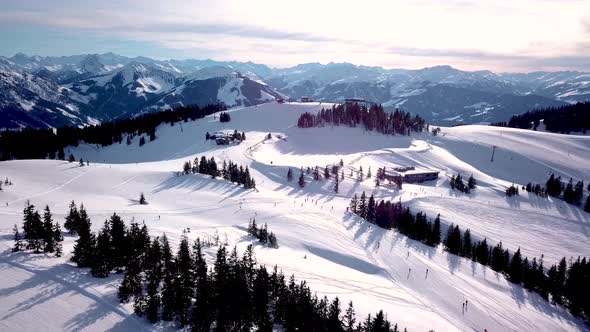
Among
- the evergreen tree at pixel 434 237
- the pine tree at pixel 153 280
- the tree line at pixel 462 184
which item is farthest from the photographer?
the tree line at pixel 462 184

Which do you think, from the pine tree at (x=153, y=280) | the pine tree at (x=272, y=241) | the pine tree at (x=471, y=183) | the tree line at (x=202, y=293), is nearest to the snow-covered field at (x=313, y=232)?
the pine tree at (x=153, y=280)

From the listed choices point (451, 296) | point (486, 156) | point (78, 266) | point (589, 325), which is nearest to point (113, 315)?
point (78, 266)

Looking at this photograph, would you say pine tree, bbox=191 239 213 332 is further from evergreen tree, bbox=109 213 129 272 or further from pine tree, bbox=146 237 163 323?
evergreen tree, bbox=109 213 129 272

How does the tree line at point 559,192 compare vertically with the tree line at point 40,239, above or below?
below

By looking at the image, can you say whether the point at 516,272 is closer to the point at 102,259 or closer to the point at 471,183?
the point at 102,259

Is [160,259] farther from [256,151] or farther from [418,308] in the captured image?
[256,151]

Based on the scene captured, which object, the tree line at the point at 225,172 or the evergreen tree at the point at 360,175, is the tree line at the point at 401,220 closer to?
the tree line at the point at 225,172
